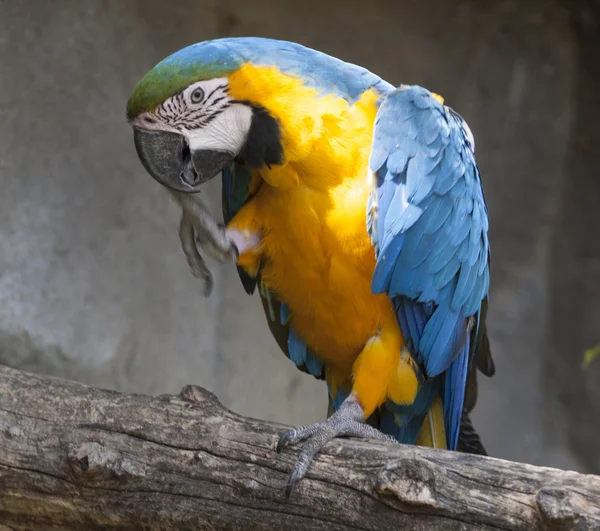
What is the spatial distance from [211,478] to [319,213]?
0.58m

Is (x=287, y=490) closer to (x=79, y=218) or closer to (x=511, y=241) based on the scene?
(x=79, y=218)

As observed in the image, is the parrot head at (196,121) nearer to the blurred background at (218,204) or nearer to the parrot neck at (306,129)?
the parrot neck at (306,129)

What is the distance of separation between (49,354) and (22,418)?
2.52 feet

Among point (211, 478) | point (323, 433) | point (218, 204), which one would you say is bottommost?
point (211, 478)

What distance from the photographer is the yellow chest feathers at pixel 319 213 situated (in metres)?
1.67

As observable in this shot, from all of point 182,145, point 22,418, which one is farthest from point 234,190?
point 22,418

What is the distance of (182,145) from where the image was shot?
1.68 metres

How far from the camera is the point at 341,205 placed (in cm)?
174

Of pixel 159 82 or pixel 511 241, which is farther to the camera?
pixel 511 241

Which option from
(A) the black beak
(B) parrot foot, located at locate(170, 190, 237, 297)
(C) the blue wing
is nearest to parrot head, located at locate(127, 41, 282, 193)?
(A) the black beak

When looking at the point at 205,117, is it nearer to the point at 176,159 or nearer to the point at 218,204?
the point at 176,159

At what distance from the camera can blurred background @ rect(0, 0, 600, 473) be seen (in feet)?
8.29

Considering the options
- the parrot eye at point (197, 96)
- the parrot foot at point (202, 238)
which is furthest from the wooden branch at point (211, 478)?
the parrot eye at point (197, 96)

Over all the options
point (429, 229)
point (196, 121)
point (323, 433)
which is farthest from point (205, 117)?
point (323, 433)
